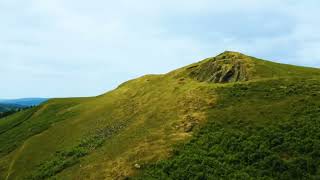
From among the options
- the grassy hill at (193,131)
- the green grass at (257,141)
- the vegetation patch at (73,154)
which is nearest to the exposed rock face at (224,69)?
the grassy hill at (193,131)

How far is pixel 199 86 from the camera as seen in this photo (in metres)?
68.0

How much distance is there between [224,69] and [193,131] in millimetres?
23210

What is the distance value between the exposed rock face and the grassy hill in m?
0.19

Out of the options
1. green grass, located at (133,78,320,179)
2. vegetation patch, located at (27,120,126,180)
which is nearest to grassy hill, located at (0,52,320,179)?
green grass, located at (133,78,320,179)

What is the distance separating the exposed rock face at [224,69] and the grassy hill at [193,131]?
7.6 inches

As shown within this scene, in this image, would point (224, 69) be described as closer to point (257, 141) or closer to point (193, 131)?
point (193, 131)

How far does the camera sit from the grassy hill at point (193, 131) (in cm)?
4234

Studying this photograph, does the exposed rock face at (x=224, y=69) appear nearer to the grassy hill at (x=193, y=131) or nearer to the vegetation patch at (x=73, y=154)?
the grassy hill at (x=193, y=131)

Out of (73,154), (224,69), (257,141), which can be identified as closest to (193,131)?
(257,141)

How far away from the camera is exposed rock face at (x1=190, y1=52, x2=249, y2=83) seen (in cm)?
6981

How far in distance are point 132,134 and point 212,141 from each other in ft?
48.5

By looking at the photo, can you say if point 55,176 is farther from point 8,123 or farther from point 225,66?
point 8,123

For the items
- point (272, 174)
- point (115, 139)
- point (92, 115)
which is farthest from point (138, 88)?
point (272, 174)

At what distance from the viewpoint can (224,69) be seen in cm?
7212
